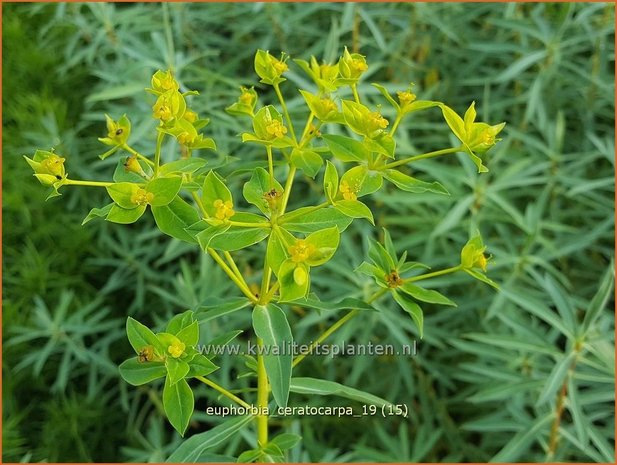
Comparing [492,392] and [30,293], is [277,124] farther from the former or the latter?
[30,293]

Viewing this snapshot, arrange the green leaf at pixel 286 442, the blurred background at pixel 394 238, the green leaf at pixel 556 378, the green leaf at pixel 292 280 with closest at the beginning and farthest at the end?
the green leaf at pixel 292 280, the green leaf at pixel 286 442, the green leaf at pixel 556 378, the blurred background at pixel 394 238

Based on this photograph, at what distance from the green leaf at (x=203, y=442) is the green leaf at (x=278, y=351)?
0.16m

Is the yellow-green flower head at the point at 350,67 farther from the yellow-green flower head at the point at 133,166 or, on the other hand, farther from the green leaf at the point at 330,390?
the green leaf at the point at 330,390

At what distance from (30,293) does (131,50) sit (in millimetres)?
793

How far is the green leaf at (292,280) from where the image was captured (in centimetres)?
70

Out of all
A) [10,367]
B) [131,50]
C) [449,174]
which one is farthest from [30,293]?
[449,174]

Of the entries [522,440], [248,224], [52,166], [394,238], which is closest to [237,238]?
[248,224]

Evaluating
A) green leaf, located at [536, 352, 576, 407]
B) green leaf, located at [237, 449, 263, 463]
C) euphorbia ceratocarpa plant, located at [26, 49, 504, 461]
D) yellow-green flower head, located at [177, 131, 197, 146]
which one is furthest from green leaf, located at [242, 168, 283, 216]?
green leaf, located at [536, 352, 576, 407]

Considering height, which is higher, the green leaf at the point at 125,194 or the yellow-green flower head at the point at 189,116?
the yellow-green flower head at the point at 189,116

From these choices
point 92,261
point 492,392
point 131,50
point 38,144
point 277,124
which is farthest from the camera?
point 38,144

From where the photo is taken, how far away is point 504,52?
1906mm

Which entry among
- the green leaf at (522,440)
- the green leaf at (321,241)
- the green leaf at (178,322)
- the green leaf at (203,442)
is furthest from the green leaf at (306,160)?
the green leaf at (522,440)

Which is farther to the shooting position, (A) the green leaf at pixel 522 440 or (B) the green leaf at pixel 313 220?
(A) the green leaf at pixel 522 440

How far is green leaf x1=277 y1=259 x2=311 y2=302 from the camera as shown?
0.70 metres
